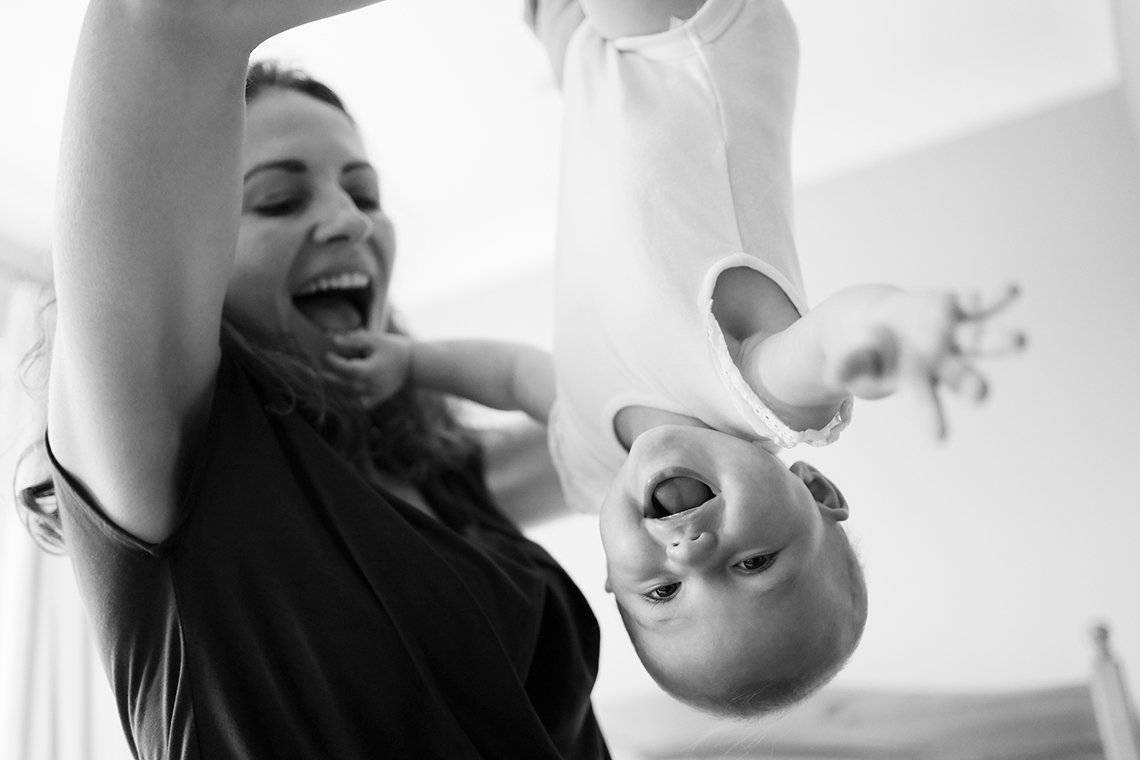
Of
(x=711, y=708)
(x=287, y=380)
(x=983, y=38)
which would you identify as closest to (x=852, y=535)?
(x=711, y=708)

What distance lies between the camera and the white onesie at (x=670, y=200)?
28.5 inches

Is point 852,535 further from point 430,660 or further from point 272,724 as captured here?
point 272,724

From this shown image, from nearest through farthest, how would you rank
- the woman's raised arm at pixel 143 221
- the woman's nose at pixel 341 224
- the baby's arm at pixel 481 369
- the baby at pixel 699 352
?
the woman's raised arm at pixel 143 221 < the baby at pixel 699 352 < the woman's nose at pixel 341 224 < the baby's arm at pixel 481 369

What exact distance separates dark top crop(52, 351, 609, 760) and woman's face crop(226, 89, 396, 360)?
5.1 inches

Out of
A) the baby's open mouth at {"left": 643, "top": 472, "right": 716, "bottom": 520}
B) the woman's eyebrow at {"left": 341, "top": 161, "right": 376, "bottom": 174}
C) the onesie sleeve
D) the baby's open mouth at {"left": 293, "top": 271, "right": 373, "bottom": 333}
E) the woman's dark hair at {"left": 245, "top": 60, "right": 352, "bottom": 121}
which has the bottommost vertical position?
the baby's open mouth at {"left": 643, "top": 472, "right": 716, "bottom": 520}

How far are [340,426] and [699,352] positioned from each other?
1.18 ft

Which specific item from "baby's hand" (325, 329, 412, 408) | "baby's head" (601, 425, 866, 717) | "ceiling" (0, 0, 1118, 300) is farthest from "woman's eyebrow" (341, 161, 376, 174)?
"ceiling" (0, 0, 1118, 300)

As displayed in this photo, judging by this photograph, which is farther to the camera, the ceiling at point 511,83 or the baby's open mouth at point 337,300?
the ceiling at point 511,83

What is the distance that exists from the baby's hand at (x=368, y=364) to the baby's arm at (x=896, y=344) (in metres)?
0.51

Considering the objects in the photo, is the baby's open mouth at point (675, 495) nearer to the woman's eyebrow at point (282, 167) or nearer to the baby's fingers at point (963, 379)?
the baby's fingers at point (963, 379)

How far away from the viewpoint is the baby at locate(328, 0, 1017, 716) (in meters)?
0.69

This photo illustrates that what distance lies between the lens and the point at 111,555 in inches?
28.4

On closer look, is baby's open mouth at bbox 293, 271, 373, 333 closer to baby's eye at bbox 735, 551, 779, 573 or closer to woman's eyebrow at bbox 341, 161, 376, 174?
woman's eyebrow at bbox 341, 161, 376, 174

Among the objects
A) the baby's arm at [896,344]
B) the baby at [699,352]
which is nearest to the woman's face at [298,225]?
the baby at [699,352]
